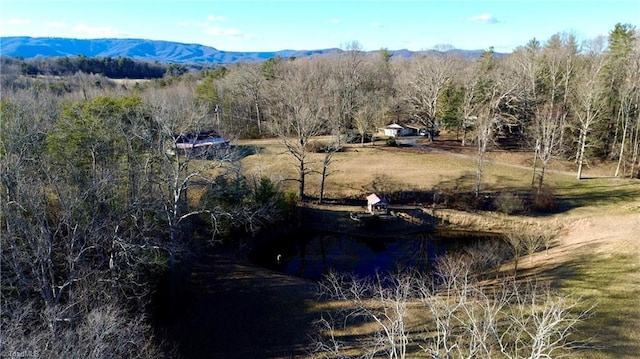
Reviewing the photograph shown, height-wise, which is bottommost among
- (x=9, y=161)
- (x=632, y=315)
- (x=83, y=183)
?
(x=632, y=315)

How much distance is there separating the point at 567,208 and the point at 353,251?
1837 cm

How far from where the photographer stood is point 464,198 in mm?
37500

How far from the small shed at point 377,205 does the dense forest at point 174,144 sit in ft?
19.9

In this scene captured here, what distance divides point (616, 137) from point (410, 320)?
127 ft

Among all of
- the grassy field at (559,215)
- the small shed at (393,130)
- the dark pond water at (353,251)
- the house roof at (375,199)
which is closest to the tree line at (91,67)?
the grassy field at (559,215)

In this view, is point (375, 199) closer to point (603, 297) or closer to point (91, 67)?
point (603, 297)

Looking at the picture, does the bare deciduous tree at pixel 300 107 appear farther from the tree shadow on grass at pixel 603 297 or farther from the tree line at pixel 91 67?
the tree line at pixel 91 67

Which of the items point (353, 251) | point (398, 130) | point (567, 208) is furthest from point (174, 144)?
point (398, 130)

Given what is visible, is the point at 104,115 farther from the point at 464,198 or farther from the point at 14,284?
the point at 464,198

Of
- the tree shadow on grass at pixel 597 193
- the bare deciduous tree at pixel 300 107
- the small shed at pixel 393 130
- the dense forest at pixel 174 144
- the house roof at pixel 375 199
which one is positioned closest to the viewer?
the dense forest at pixel 174 144

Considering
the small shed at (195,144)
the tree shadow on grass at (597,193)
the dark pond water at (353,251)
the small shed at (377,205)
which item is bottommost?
the dark pond water at (353,251)

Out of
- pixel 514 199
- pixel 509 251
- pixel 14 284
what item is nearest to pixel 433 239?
pixel 509 251

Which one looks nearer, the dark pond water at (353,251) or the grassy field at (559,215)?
the grassy field at (559,215)

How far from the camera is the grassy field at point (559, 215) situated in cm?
Result: 1884
